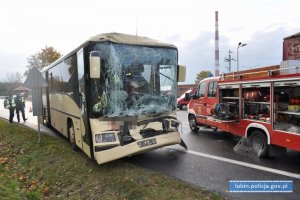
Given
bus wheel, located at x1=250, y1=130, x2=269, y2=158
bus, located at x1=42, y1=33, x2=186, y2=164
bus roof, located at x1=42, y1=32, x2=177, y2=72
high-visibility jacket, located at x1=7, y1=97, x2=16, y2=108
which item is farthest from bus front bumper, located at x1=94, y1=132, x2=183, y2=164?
high-visibility jacket, located at x1=7, y1=97, x2=16, y2=108

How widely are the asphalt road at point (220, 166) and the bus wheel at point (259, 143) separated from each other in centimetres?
18

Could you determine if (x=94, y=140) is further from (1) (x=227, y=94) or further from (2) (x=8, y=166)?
(1) (x=227, y=94)

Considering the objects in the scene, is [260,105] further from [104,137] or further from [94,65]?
[94,65]

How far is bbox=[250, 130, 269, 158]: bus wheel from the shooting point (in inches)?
311

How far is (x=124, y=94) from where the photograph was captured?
7.01 metres

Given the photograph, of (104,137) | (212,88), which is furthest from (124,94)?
(212,88)

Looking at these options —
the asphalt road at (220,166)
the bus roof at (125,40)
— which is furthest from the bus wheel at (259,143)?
the bus roof at (125,40)

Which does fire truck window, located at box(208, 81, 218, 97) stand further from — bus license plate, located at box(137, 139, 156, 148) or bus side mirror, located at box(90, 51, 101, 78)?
bus side mirror, located at box(90, 51, 101, 78)

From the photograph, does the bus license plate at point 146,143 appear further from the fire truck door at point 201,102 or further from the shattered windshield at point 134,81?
the fire truck door at point 201,102

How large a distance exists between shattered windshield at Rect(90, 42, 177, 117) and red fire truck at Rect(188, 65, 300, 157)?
2318mm

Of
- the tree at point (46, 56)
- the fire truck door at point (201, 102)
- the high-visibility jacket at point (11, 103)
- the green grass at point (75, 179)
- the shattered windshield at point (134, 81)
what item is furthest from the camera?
the tree at point (46, 56)

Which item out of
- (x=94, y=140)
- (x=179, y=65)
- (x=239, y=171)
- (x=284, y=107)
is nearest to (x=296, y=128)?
(x=284, y=107)

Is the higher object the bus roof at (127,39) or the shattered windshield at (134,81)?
the bus roof at (127,39)

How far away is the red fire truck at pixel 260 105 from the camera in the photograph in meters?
7.02
